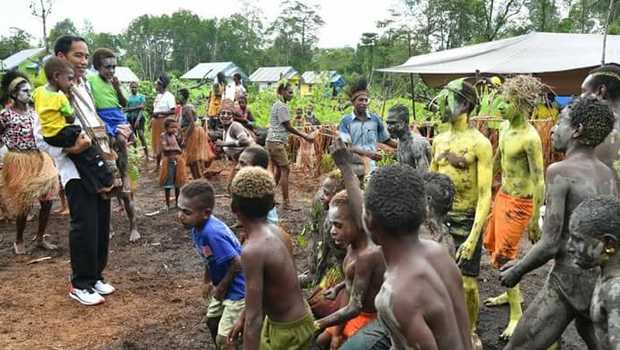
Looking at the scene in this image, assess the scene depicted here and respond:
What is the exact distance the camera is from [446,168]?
13.4ft

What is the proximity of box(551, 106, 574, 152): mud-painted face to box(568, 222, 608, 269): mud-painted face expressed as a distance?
2.83 ft

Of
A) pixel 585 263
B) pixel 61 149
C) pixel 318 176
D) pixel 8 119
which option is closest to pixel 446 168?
pixel 585 263

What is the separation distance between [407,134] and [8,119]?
185 inches

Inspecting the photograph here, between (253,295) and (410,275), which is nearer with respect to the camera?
(410,275)

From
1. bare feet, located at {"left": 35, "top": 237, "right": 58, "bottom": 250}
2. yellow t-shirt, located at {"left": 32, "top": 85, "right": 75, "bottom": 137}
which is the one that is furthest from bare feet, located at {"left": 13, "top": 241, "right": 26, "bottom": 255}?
yellow t-shirt, located at {"left": 32, "top": 85, "right": 75, "bottom": 137}

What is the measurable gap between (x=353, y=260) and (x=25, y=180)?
505 cm

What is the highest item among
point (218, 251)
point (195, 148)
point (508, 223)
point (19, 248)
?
point (195, 148)

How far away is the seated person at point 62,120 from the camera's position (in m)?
4.56

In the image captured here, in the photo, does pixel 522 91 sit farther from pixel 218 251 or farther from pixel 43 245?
pixel 43 245

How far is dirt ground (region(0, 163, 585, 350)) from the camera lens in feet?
14.0

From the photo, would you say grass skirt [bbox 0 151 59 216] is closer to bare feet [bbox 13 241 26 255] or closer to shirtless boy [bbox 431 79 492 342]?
bare feet [bbox 13 241 26 255]

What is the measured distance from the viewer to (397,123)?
182 inches

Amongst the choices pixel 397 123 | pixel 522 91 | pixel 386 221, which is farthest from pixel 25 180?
pixel 386 221

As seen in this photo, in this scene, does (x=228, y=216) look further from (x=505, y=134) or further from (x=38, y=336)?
(x=505, y=134)
